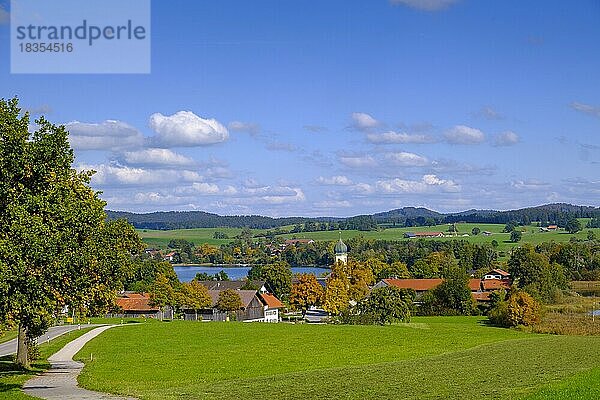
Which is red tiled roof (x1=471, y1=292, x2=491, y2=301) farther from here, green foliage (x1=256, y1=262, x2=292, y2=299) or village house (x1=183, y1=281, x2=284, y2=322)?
green foliage (x1=256, y1=262, x2=292, y2=299)

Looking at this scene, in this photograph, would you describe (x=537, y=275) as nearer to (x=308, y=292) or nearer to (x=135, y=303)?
(x=308, y=292)

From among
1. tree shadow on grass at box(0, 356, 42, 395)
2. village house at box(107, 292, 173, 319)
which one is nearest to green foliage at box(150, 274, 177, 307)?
village house at box(107, 292, 173, 319)

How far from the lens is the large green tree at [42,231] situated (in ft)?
79.9

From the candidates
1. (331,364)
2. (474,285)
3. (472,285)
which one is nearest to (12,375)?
(331,364)

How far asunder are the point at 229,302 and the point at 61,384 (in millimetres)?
66224

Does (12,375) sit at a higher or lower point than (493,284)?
higher

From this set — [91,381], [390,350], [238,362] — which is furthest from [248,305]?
[91,381]

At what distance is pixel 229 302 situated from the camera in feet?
323

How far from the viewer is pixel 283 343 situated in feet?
195

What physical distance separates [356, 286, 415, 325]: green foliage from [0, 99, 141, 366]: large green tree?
197ft

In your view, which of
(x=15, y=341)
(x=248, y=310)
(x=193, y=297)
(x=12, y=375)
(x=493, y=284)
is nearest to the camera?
(x=12, y=375)

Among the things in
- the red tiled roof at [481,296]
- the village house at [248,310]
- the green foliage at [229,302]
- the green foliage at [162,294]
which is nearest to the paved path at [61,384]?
the green foliage at [162,294]

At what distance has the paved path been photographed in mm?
28344

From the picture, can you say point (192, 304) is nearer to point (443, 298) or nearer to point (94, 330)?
point (94, 330)
